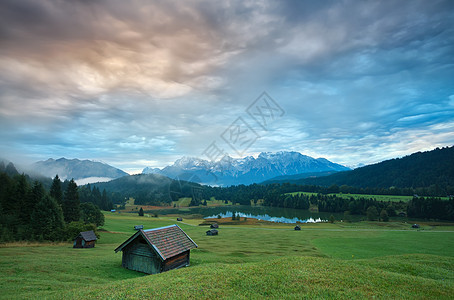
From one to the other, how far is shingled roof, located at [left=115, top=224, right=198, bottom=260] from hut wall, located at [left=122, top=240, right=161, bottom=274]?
892mm

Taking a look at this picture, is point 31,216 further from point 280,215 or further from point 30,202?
point 280,215

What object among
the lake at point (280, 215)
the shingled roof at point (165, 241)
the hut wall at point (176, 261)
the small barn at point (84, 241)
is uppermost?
the shingled roof at point (165, 241)

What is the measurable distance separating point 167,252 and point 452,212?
15330cm

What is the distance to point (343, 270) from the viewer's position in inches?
675

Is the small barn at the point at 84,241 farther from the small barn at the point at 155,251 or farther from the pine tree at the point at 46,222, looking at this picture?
the small barn at the point at 155,251

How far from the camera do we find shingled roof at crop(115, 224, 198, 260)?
22.8m

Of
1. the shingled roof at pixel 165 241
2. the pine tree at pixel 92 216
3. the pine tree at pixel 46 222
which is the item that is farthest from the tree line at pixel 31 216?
the shingled roof at pixel 165 241

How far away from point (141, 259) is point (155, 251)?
10.3ft

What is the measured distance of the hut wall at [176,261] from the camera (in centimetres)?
2295

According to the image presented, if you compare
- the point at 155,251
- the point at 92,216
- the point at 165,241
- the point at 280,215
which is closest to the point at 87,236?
the point at 165,241

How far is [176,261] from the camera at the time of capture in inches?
965

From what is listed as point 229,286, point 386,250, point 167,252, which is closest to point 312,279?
point 229,286

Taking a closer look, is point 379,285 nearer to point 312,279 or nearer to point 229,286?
point 312,279

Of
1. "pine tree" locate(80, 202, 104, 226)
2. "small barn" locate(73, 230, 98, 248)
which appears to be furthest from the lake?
"small barn" locate(73, 230, 98, 248)
